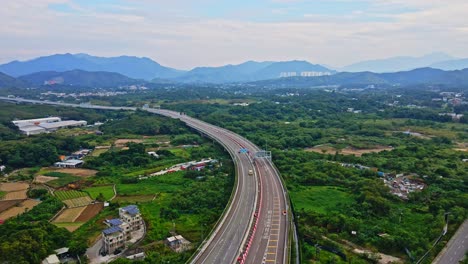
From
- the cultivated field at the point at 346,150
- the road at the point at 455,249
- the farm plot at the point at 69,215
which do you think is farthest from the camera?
the cultivated field at the point at 346,150

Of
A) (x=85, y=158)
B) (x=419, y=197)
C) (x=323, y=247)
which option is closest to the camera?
(x=323, y=247)

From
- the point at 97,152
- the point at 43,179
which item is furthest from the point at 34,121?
the point at 43,179

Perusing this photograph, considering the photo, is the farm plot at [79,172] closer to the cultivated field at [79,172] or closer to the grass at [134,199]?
the cultivated field at [79,172]

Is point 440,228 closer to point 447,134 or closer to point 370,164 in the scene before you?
point 370,164

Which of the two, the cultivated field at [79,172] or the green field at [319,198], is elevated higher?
the green field at [319,198]

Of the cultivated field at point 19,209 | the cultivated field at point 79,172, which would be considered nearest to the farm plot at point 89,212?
the cultivated field at point 19,209

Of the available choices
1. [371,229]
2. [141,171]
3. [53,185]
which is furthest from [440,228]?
[53,185]

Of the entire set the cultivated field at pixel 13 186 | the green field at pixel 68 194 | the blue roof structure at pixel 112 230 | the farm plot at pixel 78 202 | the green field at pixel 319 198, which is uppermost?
the blue roof structure at pixel 112 230
